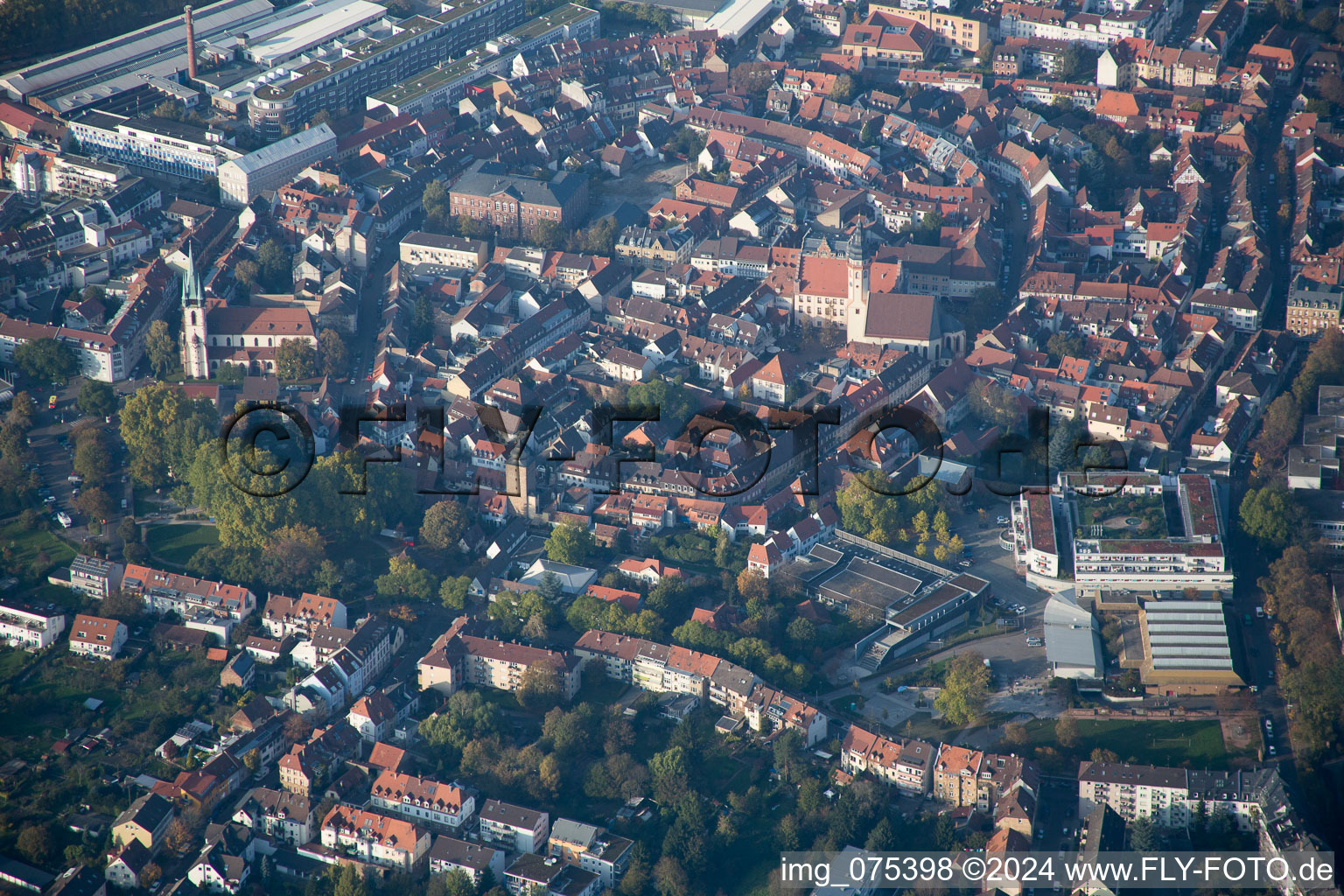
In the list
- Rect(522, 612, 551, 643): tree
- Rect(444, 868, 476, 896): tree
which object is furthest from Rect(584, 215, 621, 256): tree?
Rect(444, 868, 476, 896): tree

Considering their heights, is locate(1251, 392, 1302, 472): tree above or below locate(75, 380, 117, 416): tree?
above

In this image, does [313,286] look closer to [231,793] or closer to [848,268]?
[848,268]

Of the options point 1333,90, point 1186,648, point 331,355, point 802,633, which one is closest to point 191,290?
point 331,355

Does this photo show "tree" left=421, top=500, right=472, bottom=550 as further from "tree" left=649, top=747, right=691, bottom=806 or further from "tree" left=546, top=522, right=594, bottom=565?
"tree" left=649, top=747, right=691, bottom=806

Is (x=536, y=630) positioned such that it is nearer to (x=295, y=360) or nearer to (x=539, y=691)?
(x=539, y=691)

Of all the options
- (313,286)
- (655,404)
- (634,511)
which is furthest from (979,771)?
(313,286)

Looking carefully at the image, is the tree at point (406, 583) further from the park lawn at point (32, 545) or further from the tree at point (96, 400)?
the tree at point (96, 400)
